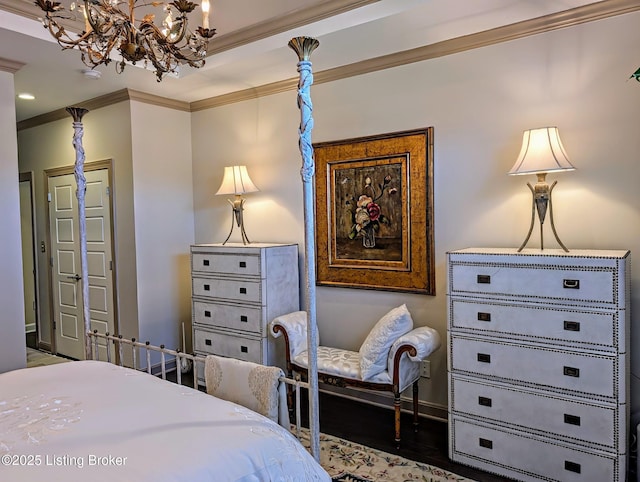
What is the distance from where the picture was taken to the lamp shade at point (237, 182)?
12.8ft

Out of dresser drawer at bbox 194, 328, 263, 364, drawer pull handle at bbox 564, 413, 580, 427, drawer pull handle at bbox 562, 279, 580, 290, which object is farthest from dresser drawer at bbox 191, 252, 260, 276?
drawer pull handle at bbox 564, 413, 580, 427

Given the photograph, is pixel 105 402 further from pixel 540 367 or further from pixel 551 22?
pixel 551 22

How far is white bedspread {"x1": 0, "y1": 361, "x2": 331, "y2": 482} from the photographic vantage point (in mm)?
1292

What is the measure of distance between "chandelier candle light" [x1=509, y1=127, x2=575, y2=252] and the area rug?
1334 millimetres

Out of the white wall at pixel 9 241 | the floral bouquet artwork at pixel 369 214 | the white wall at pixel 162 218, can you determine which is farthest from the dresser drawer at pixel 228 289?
the white wall at pixel 9 241

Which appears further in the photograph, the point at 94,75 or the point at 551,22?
the point at 94,75

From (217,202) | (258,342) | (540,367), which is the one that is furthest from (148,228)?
(540,367)

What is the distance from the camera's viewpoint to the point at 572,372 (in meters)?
2.26

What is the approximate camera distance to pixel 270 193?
4.03 m

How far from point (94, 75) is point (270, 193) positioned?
1636mm

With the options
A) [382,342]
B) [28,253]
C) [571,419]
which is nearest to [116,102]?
[28,253]

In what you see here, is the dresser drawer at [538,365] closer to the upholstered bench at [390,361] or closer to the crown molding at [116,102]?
the upholstered bench at [390,361]

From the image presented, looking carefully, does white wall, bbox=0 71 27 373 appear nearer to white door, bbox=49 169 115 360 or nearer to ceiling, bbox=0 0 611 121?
ceiling, bbox=0 0 611 121

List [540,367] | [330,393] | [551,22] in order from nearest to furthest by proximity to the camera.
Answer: [540,367] → [551,22] → [330,393]
